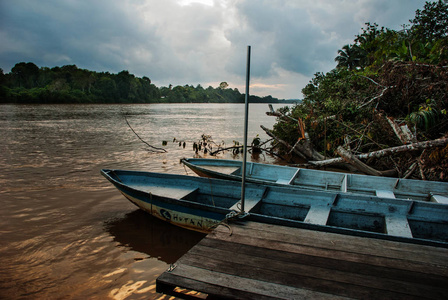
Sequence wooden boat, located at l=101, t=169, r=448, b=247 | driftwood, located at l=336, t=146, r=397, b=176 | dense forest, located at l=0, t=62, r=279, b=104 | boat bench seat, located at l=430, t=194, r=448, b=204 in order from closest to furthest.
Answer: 1. wooden boat, located at l=101, t=169, r=448, b=247
2. boat bench seat, located at l=430, t=194, r=448, b=204
3. driftwood, located at l=336, t=146, r=397, b=176
4. dense forest, located at l=0, t=62, r=279, b=104

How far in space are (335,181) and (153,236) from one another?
15.1ft

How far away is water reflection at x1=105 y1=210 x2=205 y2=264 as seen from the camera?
5.17m

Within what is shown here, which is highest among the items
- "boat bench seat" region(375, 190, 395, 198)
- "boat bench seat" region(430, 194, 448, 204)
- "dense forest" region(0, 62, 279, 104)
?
"dense forest" region(0, 62, 279, 104)

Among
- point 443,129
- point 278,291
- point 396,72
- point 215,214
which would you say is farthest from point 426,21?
point 278,291

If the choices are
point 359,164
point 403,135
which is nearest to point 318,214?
point 359,164

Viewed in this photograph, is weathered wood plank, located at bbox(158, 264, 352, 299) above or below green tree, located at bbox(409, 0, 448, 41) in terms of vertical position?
below

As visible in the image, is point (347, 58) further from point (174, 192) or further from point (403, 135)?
point (174, 192)

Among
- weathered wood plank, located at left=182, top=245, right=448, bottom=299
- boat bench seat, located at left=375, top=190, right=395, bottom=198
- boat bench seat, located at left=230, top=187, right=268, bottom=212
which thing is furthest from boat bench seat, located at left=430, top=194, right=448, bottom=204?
weathered wood plank, located at left=182, top=245, right=448, bottom=299

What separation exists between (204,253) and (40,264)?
3330 mm

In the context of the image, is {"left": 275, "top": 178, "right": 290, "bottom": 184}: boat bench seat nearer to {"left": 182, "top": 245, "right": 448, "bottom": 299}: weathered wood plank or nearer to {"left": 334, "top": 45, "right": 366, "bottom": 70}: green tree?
{"left": 182, "top": 245, "right": 448, "bottom": 299}: weathered wood plank

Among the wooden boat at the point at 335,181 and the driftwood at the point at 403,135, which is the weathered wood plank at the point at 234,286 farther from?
the driftwood at the point at 403,135

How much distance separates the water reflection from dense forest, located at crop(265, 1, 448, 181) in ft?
19.2

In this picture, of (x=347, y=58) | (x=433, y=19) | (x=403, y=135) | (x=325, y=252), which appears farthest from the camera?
(x=347, y=58)

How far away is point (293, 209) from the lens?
5.49 m
